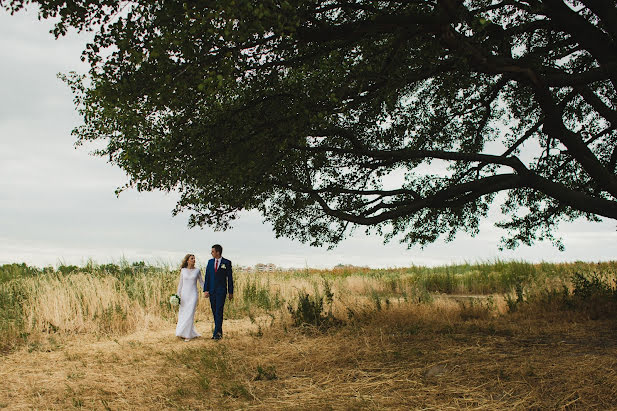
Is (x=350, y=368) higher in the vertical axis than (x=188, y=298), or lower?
lower

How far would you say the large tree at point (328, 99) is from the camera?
6805 mm

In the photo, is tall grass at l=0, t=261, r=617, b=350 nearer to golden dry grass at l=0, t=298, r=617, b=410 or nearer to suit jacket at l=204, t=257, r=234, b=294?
golden dry grass at l=0, t=298, r=617, b=410

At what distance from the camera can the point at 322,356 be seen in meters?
8.59

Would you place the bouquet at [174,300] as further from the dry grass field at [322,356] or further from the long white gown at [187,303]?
the dry grass field at [322,356]

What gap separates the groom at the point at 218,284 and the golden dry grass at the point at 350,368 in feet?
1.72

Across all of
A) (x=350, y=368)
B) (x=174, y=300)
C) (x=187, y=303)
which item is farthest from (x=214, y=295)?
(x=350, y=368)

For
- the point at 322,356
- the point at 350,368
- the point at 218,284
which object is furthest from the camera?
the point at 218,284

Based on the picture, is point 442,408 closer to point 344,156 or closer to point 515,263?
point 344,156

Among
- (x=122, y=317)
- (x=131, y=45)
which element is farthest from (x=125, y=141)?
(x=122, y=317)

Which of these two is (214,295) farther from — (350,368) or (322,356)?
(350,368)

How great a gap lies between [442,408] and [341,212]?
5.59m

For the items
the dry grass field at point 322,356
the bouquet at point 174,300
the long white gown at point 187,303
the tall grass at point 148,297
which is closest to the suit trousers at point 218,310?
the dry grass field at point 322,356

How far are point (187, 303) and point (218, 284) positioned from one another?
3.27 feet

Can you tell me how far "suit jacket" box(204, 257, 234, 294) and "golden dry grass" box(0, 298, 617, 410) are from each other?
112cm
